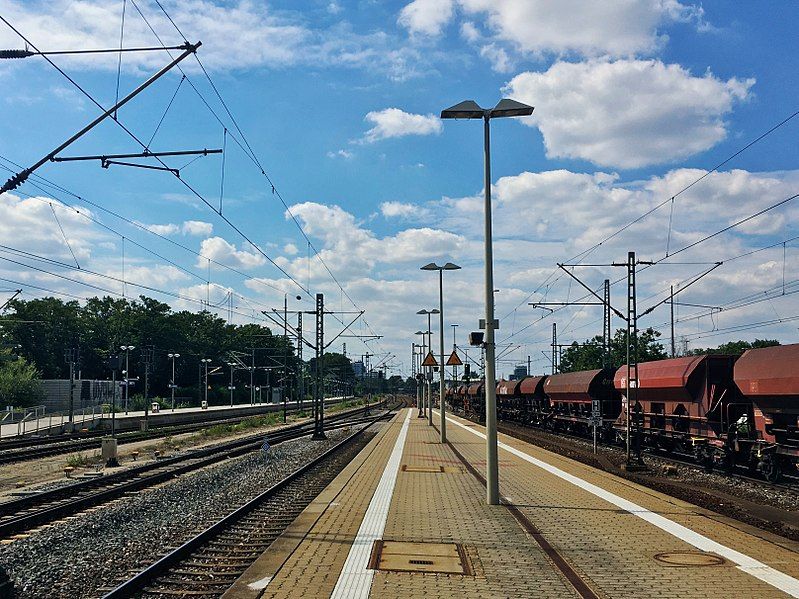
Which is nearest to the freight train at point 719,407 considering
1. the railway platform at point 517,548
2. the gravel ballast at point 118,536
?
the railway platform at point 517,548

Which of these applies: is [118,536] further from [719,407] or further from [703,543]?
[719,407]

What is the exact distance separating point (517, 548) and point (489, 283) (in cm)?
560

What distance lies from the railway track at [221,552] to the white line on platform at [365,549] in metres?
1.36

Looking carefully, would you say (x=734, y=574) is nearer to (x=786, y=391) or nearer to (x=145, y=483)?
(x=786, y=391)

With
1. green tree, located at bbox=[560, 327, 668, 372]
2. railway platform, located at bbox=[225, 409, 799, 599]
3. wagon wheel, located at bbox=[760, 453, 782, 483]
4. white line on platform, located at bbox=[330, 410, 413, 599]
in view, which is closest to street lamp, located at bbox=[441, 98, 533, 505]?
railway platform, located at bbox=[225, 409, 799, 599]

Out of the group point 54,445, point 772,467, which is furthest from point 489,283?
point 54,445

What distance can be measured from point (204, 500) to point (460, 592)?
9.38 metres

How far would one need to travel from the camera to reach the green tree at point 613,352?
2525 inches

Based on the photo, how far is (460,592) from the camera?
311 inches

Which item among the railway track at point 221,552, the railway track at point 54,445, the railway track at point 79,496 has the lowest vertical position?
the railway track at point 54,445

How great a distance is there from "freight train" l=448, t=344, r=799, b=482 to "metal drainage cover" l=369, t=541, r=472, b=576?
1125 centimetres

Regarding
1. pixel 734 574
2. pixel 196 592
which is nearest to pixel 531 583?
pixel 734 574

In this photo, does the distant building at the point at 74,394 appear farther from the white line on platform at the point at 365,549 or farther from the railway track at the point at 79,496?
the white line on platform at the point at 365,549

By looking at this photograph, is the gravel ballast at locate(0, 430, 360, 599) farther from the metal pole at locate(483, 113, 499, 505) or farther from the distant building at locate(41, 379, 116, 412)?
the distant building at locate(41, 379, 116, 412)
